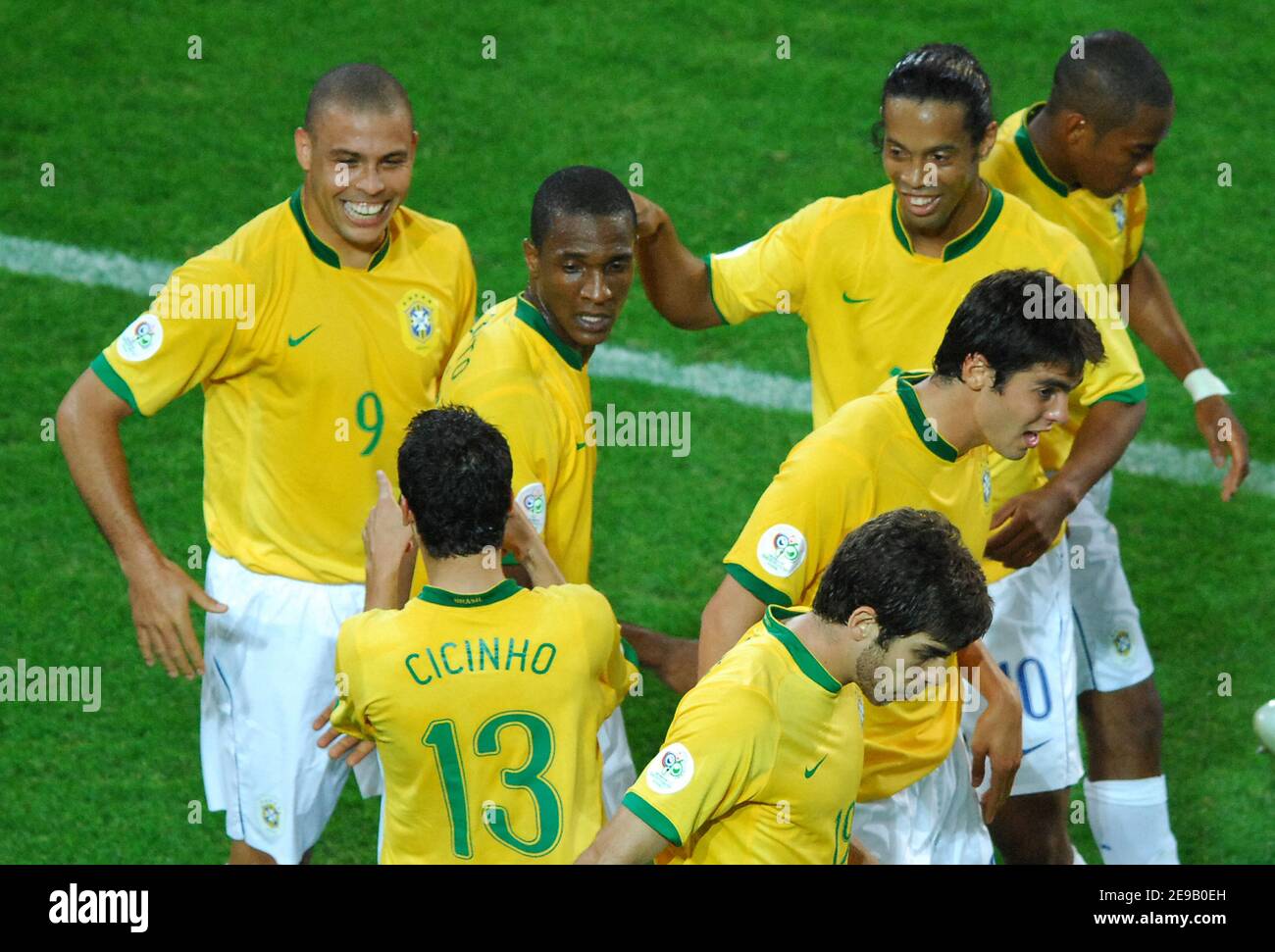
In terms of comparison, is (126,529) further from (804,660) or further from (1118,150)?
(1118,150)

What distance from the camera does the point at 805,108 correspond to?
1009 centimetres

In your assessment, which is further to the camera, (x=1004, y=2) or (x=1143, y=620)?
(x=1004, y=2)

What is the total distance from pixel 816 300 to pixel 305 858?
83.0 inches

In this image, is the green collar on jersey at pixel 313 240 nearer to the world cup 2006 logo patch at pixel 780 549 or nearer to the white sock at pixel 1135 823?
the world cup 2006 logo patch at pixel 780 549

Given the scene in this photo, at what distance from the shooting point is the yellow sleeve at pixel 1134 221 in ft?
20.0

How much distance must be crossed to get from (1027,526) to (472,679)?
5.90ft

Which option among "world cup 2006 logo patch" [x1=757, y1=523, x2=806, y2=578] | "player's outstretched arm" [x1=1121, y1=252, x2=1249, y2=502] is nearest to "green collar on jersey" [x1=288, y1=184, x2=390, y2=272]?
"world cup 2006 logo patch" [x1=757, y1=523, x2=806, y2=578]

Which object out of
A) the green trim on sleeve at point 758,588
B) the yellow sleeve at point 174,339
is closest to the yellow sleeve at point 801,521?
the green trim on sleeve at point 758,588

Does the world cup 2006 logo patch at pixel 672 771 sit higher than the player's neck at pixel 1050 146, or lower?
lower

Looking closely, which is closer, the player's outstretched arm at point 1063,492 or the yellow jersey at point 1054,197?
the player's outstretched arm at point 1063,492

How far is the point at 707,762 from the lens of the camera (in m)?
3.69

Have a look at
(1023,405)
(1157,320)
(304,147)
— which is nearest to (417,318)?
(304,147)
